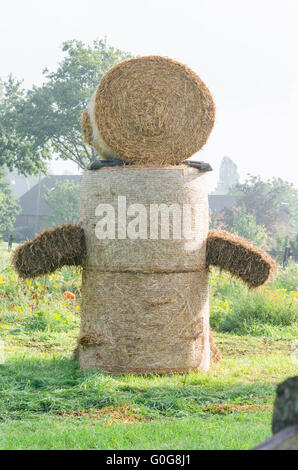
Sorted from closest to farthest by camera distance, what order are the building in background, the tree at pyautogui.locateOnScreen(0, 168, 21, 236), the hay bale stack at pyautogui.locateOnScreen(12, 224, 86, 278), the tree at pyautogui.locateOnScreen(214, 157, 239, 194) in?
the hay bale stack at pyautogui.locateOnScreen(12, 224, 86, 278) < the tree at pyautogui.locateOnScreen(0, 168, 21, 236) < the building in background < the tree at pyautogui.locateOnScreen(214, 157, 239, 194)

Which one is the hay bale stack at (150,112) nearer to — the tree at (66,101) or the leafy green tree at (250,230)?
the leafy green tree at (250,230)

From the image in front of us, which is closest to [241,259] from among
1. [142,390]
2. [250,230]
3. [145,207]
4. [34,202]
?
[145,207]

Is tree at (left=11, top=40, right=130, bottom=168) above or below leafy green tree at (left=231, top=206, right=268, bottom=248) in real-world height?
above

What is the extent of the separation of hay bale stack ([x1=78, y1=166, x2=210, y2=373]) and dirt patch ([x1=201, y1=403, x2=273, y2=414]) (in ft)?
3.87

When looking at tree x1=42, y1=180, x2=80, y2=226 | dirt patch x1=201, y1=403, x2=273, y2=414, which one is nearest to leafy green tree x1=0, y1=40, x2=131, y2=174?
tree x1=42, y1=180, x2=80, y2=226

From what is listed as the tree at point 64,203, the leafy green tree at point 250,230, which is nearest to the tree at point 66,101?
A: the tree at point 64,203

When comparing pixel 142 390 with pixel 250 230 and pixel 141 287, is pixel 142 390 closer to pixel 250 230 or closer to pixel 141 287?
pixel 141 287

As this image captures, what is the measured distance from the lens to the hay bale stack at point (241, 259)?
659 centimetres

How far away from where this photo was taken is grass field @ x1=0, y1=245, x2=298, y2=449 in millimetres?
4141

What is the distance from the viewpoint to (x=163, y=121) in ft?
21.5

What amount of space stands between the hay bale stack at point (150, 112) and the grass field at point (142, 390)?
2.43 m

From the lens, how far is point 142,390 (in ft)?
18.8

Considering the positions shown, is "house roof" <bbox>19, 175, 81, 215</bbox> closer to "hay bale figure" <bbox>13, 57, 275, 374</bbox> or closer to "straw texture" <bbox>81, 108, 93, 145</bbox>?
"straw texture" <bbox>81, 108, 93, 145</bbox>

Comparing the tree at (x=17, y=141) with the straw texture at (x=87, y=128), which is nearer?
the straw texture at (x=87, y=128)
